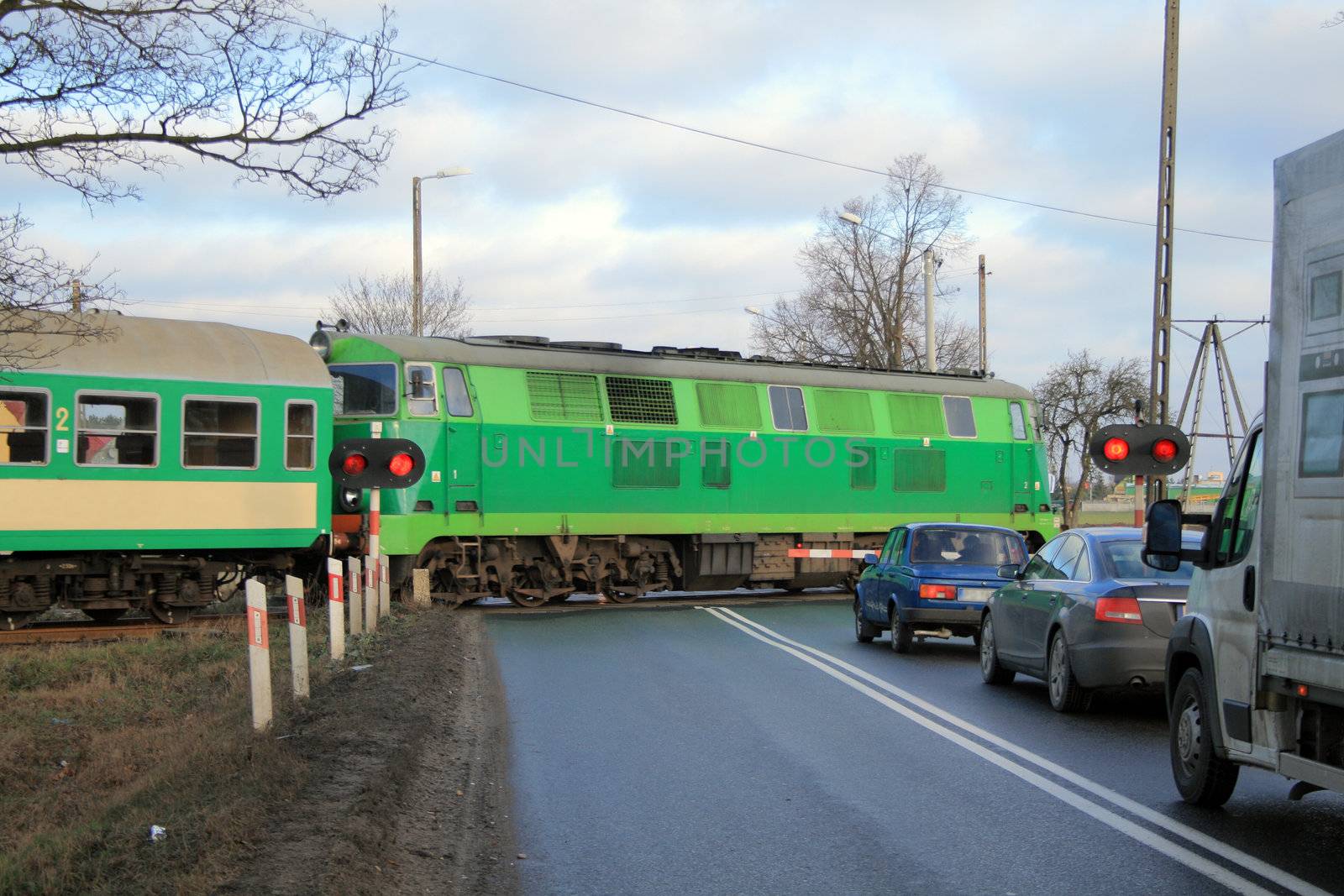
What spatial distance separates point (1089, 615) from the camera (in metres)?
11.7

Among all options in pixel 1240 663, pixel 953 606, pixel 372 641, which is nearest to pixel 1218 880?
pixel 1240 663

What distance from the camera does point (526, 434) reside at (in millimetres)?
23438

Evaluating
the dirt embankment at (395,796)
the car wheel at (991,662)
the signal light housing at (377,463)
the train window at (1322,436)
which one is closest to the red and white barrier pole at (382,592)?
the signal light housing at (377,463)

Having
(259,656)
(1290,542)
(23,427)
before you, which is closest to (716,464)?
(23,427)

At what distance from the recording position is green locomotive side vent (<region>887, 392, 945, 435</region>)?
27.9m

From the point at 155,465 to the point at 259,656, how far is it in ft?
32.9

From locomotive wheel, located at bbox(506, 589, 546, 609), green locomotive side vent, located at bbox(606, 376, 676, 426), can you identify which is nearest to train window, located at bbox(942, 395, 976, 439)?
green locomotive side vent, located at bbox(606, 376, 676, 426)

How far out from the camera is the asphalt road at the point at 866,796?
6.91 meters

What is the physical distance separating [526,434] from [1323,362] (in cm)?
1757

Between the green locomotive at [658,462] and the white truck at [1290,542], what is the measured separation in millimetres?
15566

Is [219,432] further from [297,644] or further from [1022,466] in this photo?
[1022,466]

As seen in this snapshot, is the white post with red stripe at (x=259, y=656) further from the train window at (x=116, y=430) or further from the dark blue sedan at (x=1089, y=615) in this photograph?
the train window at (x=116, y=430)

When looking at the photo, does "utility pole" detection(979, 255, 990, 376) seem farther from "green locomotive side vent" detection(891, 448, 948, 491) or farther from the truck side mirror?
the truck side mirror

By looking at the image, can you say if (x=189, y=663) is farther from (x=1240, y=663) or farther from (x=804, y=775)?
(x=1240, y=663)
